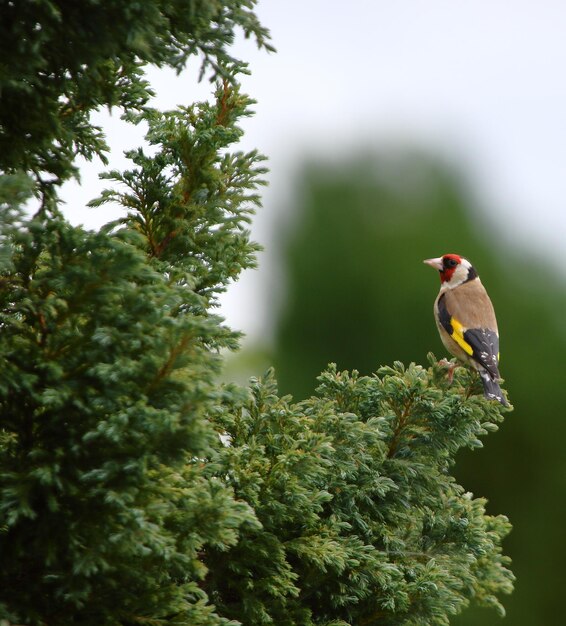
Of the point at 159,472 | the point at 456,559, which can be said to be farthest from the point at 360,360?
the point at 159,472

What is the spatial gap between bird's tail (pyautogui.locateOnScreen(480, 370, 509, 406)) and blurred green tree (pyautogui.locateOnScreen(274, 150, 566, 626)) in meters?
6.34

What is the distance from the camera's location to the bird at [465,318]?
259 inches

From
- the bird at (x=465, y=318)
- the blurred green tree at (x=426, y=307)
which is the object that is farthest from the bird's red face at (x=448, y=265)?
the blurred green tree at (x=426, y=307)

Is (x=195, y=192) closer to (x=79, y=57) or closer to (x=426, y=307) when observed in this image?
(x=79, y=57)

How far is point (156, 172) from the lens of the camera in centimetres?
425

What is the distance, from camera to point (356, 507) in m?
4.39

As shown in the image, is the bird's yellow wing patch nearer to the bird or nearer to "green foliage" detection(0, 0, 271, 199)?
the bird

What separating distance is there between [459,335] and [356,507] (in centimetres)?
287

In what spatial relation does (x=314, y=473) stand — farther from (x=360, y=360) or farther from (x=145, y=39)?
(x=360, y=360)

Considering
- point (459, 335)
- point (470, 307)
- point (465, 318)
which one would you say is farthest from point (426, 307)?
point (459, 335)

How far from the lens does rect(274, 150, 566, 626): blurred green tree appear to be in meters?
11.4

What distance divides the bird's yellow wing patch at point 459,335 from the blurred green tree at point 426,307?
4598mm

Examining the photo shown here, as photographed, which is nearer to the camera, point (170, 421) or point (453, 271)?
point (170, 421)

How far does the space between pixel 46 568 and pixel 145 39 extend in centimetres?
200
